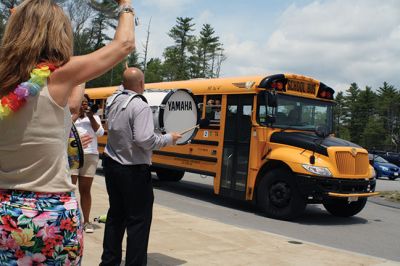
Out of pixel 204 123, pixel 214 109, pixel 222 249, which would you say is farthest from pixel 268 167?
pixel 222 249

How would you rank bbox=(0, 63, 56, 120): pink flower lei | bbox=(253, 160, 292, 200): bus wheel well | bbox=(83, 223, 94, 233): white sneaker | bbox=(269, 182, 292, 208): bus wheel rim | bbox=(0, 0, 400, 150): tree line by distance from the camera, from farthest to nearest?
Result: bbox=(0, 0, 400, 150): tree line
bbox=(253, 160, 292, 200): bus wheel well
bbox=(269, 182, 292, 208): bus wheel rim
bbox=(83, 223, 94, 233): white sneaker
bbox=(0, 63, 56, 120): pink flower lei

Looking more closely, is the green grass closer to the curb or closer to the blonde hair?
the curb

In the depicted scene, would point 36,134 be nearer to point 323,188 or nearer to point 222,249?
point 222,249

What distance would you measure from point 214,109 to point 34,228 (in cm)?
899

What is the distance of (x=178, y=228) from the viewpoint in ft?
23.0

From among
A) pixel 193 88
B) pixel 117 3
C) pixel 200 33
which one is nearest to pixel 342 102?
pixel 200 33

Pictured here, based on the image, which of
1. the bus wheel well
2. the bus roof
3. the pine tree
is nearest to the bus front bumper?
the bus wheel well

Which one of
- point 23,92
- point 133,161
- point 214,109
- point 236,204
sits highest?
point 214,109

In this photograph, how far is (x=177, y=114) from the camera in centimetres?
525

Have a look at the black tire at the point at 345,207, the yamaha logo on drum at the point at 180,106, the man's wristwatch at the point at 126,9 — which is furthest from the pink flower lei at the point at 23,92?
the black tire at the point at 345,207

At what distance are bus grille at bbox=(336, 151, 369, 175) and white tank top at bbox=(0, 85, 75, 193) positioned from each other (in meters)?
7.55

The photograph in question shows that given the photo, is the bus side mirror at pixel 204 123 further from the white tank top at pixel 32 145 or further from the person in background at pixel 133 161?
the white tank top at pixel 32 145

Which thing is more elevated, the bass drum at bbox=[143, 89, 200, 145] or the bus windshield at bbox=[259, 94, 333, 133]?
the bus windshield at bbox=[259, 94, 333, 133]

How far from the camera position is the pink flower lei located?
204cm
